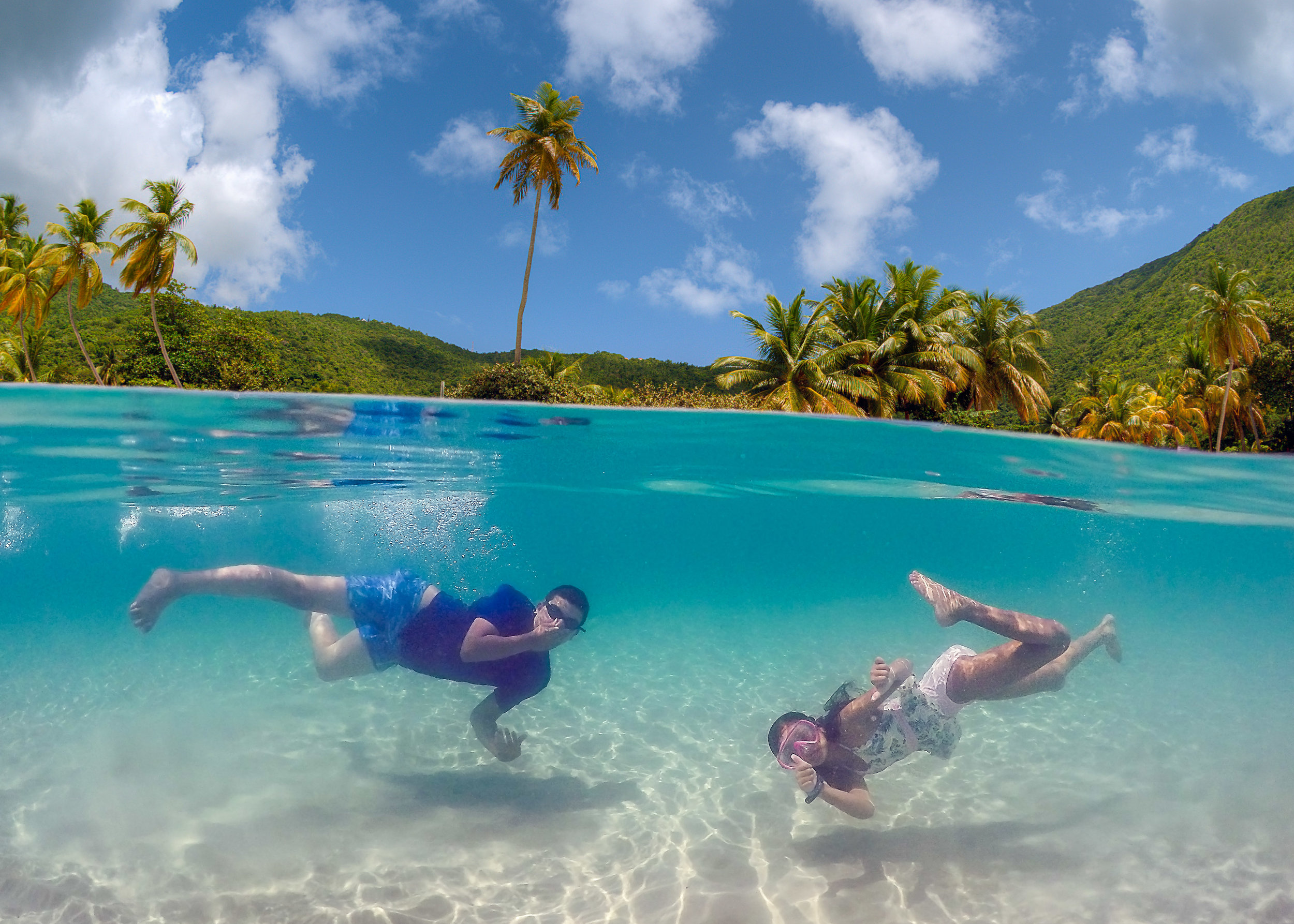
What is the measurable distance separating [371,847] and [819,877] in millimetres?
3975

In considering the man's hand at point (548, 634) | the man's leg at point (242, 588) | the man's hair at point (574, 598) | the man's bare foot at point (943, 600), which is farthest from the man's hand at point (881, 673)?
the man's leg at point (242, 588)

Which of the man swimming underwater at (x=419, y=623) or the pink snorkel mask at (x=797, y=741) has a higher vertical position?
the man swimming underwater at (x=419, y=623)

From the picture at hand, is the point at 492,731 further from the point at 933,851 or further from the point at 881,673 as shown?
the point at 933,851

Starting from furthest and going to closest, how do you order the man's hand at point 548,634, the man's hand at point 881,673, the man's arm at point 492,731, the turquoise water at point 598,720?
the man's arm at point 492,731 < the man's hand at point 548,634 < the turquoise water at point 598,720 < the man's hand at point 881,673

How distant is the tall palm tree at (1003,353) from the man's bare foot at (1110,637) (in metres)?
29.0

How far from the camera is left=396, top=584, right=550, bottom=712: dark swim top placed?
6.43 m

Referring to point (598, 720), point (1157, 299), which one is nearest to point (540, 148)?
point (598, 720)

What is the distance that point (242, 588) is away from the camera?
6.89 meters

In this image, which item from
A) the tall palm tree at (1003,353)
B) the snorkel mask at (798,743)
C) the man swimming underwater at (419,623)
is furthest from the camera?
the tall palm tree at (1003,353)

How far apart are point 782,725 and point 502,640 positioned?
261 centimetres

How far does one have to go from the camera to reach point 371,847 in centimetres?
611

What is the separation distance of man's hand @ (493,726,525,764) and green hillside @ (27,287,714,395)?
40.3 meters

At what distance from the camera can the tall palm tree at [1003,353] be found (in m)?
33.4

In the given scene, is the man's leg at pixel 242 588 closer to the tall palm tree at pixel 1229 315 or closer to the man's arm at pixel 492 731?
the man's arm at pixel 492 731
